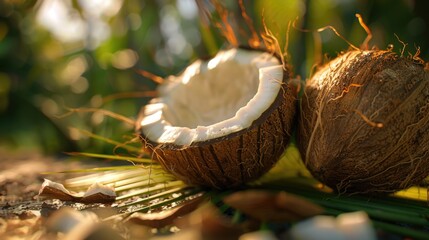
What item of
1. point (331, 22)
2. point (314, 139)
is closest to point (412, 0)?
point (331, 22)

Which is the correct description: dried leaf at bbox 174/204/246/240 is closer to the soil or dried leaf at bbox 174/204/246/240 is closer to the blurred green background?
the soil

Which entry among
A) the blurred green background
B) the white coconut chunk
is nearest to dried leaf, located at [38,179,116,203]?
the white coconut chunk

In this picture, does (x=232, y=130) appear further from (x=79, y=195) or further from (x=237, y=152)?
(x=79, y=195)

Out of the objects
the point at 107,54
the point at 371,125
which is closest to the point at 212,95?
the point at 371,125

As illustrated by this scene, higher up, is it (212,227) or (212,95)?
(212,95)

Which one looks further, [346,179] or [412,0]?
[412,0]

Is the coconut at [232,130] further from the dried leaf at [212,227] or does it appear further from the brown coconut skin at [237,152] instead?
the dried leaf at [212,227]

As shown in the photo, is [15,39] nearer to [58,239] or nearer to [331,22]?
[331,22]
